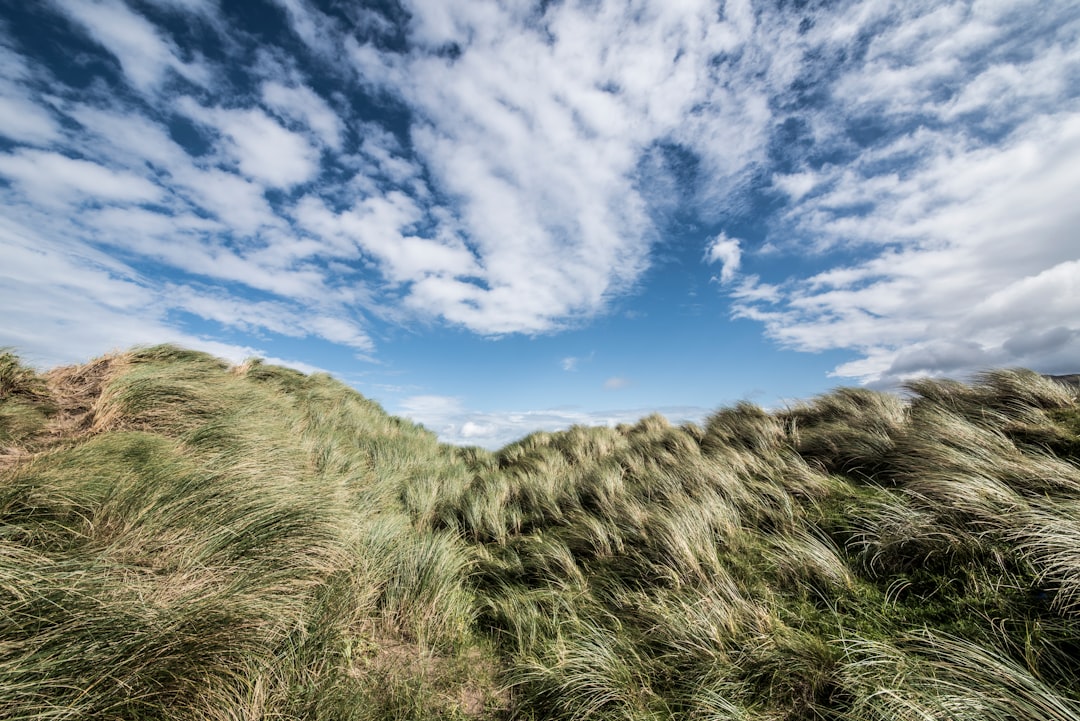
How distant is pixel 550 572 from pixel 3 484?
167 inches

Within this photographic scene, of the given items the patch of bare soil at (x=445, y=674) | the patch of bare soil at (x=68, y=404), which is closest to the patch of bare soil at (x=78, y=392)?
the patch of bare soil at (x=68, y=404)

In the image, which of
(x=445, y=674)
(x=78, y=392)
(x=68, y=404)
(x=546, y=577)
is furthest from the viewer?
(x=78, y=392)

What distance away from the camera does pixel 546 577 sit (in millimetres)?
4027

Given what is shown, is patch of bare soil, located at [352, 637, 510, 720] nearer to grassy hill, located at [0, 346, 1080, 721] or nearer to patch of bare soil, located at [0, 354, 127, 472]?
grassy hill, located at [0, 346, 1080, 721]

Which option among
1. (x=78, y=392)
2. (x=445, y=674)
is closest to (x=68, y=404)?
(x=78, y=392)

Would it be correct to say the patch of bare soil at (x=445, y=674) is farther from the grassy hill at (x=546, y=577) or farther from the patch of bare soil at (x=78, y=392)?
the patch of bare soil at (x=78, y=392)

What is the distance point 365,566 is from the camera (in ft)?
11.3

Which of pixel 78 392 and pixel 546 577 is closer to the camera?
pixel 546 577

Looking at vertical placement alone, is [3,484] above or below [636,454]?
below

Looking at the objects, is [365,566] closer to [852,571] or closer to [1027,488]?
[852,571]

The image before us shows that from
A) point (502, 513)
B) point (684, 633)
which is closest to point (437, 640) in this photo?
point (684, 633)

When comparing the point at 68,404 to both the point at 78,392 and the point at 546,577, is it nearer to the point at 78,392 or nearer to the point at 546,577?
the point at 78,392

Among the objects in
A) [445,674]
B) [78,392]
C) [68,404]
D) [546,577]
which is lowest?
[445,674]

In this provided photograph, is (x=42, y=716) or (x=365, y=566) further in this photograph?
(x=365, y=566)
